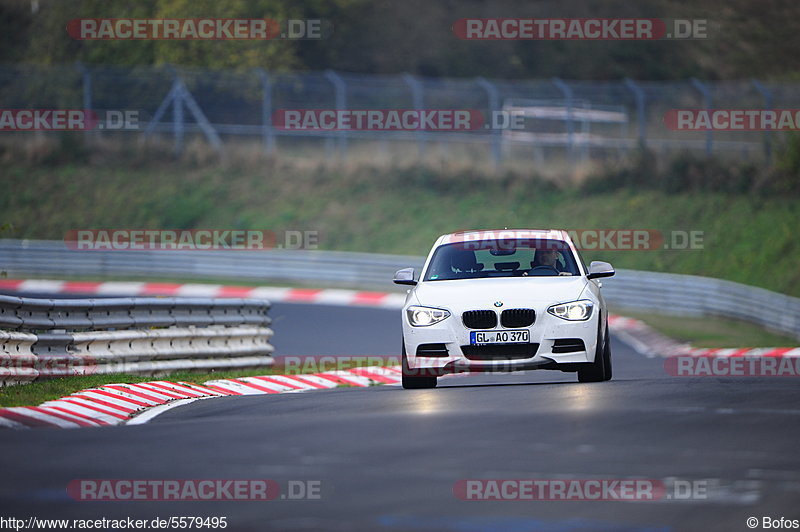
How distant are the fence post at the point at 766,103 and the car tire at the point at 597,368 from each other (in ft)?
73.6

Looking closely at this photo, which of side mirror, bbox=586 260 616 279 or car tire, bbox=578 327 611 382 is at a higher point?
side mirror, bbox=586 260 616 279

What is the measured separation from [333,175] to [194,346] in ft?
95.0

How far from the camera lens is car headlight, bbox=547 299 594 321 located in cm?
1327

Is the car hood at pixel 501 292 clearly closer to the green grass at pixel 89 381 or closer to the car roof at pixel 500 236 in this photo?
the car roof at pixel 500 236

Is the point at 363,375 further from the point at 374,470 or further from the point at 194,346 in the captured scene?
the point at 374,470

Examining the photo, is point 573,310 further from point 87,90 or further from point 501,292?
point 87,90

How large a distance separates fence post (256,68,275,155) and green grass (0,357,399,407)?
22128 millimetres

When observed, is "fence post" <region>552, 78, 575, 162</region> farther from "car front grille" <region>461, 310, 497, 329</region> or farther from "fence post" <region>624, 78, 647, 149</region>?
"car front grille" <region>461, 310, 497, 329</region>

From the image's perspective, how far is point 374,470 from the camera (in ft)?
28.0

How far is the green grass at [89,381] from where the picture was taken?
1280 centimetres

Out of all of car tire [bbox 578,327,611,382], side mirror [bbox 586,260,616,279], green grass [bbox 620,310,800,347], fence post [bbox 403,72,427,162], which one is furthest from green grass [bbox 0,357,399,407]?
fence post [bbox 403,72,427,162]

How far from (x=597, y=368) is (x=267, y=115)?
31344mm

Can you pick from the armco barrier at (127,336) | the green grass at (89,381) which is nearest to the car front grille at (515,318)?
the green grass at (89,381)

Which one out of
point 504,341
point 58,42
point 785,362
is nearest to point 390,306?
point 785,362
